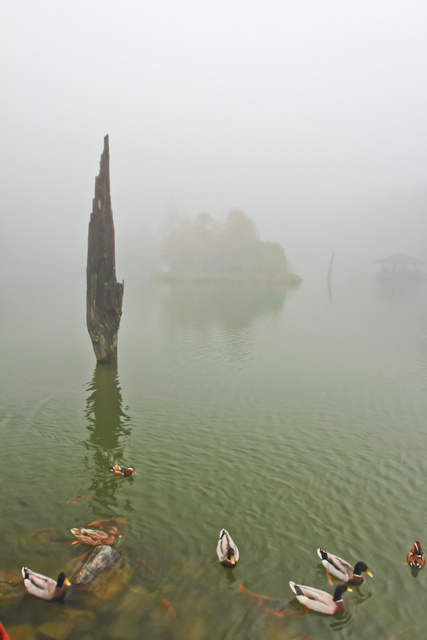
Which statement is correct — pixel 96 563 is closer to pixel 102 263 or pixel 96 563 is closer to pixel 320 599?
pixel 320 599

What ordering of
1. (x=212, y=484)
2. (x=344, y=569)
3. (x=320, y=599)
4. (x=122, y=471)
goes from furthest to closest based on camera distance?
1. (x=122, y=471)
2. (x=212, y=484)
3. (x=344, y=569)
4. (x=320, y=599)

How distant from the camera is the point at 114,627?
551 cm

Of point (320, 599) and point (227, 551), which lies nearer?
point (320, 599)

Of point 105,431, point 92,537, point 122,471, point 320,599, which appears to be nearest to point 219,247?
point 105,431

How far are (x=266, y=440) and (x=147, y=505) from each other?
4552mm

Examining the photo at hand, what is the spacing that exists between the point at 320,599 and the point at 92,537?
386 cm

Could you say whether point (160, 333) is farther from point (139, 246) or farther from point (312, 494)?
point (139, 246)

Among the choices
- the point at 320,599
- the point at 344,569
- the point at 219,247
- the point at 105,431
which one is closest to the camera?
the point at 320,599

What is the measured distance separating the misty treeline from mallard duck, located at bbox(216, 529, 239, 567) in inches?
3090

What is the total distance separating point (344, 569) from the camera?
21.4 feet

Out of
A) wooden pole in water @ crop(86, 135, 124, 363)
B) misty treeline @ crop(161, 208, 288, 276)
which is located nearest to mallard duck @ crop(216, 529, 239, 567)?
wooden pole in water @ crop(86, 135, 124, 363)

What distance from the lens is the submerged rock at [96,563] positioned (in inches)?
243

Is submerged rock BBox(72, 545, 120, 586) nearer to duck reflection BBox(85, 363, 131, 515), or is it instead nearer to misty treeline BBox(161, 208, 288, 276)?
duck reflection BBox(85, 363, 131, 515)

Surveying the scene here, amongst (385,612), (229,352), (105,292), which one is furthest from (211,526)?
(229,352)
